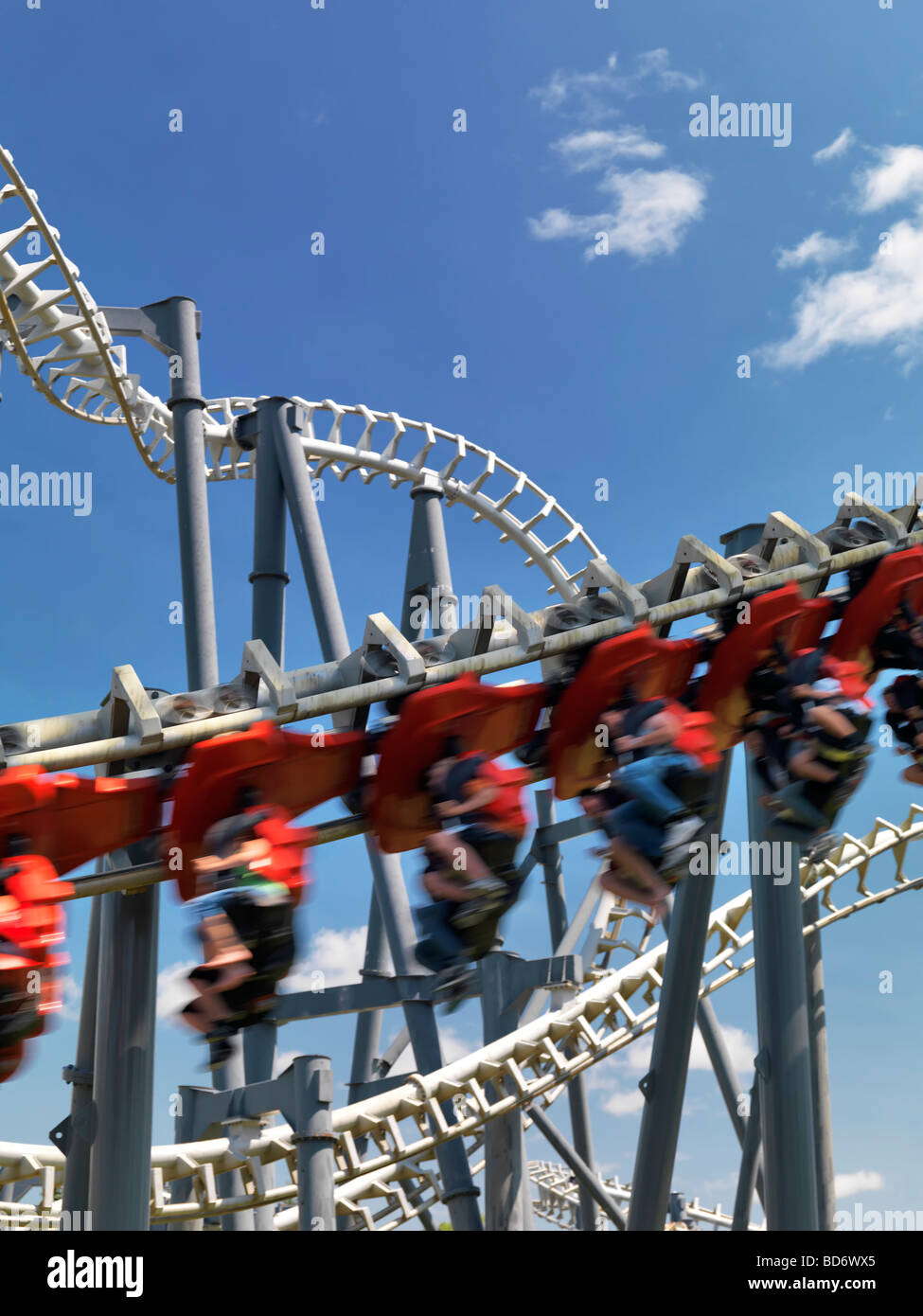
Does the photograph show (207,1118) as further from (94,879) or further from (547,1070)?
(94,879)

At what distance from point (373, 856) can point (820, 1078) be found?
10.3 feet

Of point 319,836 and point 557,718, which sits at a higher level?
point 557,718

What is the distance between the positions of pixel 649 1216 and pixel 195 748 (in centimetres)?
267

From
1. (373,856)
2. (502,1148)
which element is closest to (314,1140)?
(373,856)

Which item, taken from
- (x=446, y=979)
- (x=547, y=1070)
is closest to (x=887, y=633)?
(x=446, y=979)

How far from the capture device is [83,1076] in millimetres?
4918

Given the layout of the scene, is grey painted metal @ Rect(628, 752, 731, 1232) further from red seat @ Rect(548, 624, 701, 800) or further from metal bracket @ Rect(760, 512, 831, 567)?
red seat @ Rect(548, 624, 701, 800)

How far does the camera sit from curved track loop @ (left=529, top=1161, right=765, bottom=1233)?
19500 millimetres

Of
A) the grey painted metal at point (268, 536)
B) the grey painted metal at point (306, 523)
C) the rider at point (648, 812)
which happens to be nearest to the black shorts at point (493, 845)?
the rider at point (648, 812)

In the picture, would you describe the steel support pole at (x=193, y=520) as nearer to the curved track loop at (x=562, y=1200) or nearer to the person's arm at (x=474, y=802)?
the person's arm at (x=474, y=802)

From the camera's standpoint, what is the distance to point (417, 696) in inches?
138

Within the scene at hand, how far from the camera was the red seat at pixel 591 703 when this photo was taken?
3807mm
